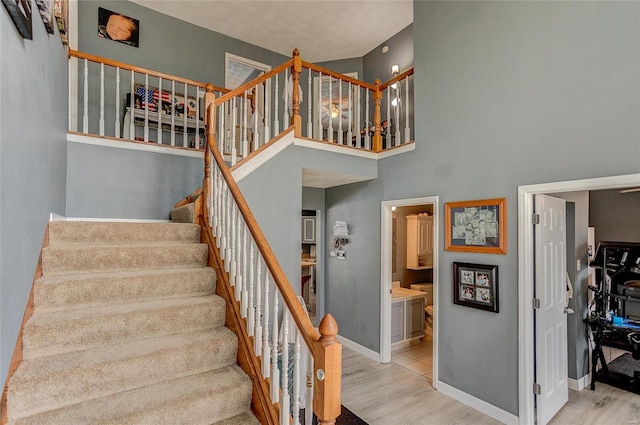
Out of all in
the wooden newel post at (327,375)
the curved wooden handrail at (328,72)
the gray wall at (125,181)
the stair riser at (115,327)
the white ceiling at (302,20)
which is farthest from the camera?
the white ceiling at (302,20)

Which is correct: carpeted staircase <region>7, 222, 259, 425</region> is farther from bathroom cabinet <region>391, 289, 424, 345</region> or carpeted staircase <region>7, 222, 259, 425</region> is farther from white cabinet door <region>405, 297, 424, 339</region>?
white cabinet door <region>405, 297, 424, 339</region>

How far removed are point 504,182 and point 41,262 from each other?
370 centimetres

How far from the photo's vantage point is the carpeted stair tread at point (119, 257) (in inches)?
87.3

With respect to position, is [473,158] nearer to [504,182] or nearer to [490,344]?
[504,182]

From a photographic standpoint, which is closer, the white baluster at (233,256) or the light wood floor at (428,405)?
the white baluster at (233,256)

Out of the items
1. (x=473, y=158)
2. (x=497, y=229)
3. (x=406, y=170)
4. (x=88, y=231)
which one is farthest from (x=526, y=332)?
(x=88, y=231)

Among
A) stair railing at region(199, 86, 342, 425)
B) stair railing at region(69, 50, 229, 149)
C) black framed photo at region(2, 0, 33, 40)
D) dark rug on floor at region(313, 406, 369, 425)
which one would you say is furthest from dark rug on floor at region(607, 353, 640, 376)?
black framed photo at region(2, 0, 33, 40)

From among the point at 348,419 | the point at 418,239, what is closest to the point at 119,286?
the point at 348,419

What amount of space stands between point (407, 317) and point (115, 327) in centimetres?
411

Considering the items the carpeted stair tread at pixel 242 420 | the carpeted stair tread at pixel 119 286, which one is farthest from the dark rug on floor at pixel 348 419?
the carpeted stair tread at pixel 119 286

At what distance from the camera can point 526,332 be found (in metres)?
2.86

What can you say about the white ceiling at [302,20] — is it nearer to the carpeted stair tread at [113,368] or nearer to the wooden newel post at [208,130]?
the wooden newel post at [208,130]

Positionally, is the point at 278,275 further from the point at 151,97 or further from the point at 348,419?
the point at 151,97

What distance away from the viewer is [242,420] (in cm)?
181
